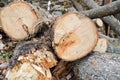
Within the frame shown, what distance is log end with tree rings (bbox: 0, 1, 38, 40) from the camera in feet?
10.2

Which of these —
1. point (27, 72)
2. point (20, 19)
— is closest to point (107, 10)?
point (20, 19)

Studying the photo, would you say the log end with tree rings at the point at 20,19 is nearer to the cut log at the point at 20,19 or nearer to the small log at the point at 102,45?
the cut log at the point at 20,19

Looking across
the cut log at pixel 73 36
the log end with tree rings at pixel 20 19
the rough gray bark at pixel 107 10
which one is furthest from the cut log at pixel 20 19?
the rough gray bark at pixel 107 10

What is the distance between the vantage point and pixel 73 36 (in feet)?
9.05

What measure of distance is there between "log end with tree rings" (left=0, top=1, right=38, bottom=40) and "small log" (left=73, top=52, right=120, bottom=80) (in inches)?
29.8

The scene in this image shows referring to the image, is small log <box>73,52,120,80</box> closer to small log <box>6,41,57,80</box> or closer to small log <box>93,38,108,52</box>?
small log <box>6,41,57,80</box>

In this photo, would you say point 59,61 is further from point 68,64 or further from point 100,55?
point 100,55

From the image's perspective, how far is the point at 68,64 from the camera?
2938 mm

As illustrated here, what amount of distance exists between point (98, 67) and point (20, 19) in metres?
1.16

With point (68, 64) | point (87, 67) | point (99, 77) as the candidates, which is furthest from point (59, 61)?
point (99, 77)

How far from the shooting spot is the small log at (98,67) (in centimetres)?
255

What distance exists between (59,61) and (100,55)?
18.2 inches

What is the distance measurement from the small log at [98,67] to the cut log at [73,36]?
9 centimetres

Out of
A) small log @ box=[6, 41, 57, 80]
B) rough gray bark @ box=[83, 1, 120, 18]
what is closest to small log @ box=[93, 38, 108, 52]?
rough gray bark @ box=[83, 1, 120, 18]
